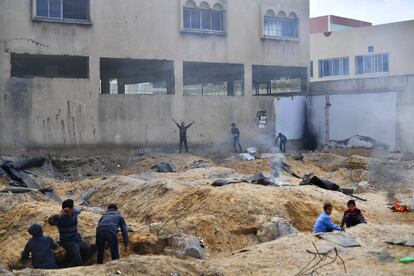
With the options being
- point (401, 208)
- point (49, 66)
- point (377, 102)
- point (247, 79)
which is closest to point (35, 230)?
point (401, 208)

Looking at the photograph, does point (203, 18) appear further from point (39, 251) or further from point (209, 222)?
point (39, 251)

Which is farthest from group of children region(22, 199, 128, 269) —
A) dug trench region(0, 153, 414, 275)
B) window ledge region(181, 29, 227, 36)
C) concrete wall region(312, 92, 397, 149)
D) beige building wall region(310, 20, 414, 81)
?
beige building wall region(310, 20, 414, 81)

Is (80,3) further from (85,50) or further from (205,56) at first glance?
(205,56)

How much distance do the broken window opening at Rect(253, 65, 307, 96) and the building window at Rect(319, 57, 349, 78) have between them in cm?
876

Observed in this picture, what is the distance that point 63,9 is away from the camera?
2306cm

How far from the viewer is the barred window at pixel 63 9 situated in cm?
2270

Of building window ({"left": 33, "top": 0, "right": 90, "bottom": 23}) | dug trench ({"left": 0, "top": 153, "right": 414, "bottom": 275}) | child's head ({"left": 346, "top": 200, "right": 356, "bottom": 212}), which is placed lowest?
dug trench ({"left": 0, "top": 153, "right": 414, "bottom": 275})

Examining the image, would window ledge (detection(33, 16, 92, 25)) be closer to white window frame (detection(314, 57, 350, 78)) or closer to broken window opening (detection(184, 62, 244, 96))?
broken window opening (detection(184, 62, 244, 96))

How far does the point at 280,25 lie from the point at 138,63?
287 inches

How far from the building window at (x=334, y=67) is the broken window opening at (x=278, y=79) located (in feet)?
28.7

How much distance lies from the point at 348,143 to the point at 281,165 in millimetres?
7420

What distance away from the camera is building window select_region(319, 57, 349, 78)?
138ft

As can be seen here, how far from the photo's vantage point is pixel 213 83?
3484cm

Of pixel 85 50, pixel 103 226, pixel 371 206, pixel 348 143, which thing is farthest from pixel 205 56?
pixel 103 226
